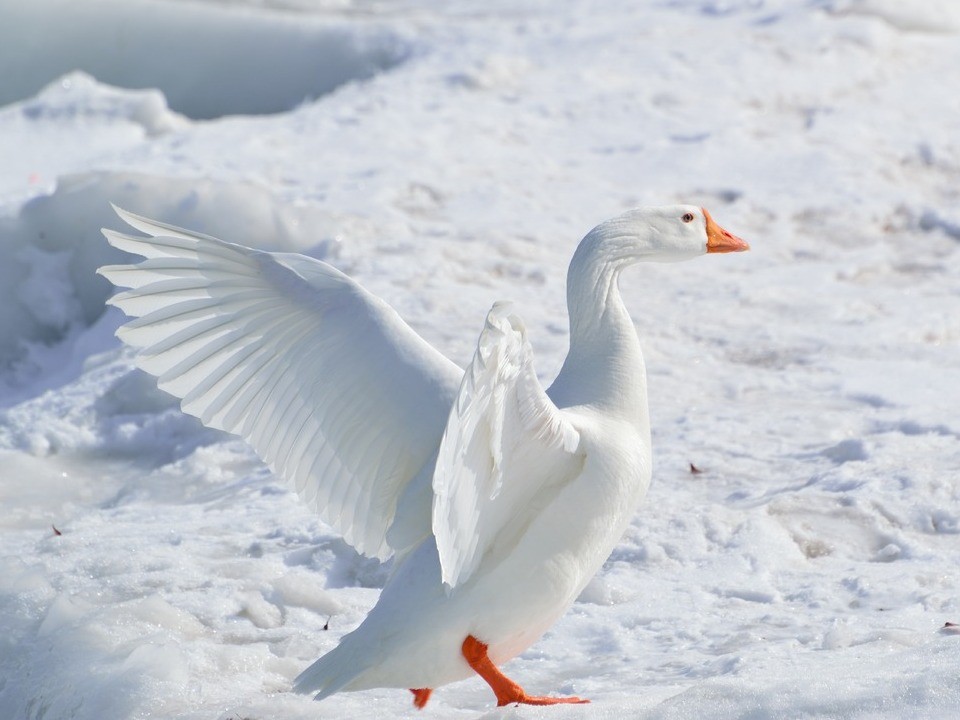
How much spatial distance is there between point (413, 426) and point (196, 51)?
8170 mm

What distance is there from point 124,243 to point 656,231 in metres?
1.42

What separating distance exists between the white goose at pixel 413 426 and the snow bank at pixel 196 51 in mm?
6725

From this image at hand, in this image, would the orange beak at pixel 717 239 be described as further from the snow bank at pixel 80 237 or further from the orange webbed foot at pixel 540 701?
the snow bank at pixel 80 237

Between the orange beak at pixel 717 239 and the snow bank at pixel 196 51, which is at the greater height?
the orange beak at pixel 717 239

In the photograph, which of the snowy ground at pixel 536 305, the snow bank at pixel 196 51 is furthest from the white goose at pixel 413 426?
the snow bank at pixel 196 51

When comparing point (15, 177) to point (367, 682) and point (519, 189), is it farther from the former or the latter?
point (367, 682)

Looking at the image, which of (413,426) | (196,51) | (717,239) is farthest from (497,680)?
(196,51)

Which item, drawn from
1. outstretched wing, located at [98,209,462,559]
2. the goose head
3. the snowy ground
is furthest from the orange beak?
the snowy ground

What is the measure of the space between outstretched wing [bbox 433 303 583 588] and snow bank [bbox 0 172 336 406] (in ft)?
12.4

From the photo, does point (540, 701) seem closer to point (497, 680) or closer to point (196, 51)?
point (497, 680)

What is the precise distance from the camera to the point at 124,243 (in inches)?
142

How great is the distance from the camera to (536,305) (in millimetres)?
6586

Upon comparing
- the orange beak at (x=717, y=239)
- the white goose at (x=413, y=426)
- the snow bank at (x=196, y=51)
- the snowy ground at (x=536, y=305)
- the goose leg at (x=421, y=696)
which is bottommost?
the snow bank at (x=196, y=51)

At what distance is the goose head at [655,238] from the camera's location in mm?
3686
